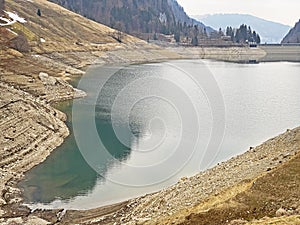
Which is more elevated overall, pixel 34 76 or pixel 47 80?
pixel 34 76

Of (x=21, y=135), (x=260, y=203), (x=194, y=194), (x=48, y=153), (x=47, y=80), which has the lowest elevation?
(x=48, y=153)

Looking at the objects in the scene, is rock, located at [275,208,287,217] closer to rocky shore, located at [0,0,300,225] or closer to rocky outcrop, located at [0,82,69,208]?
rocky shore, located at [0,0,300,225]

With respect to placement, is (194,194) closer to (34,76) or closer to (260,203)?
(260,203)

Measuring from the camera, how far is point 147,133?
6169cm

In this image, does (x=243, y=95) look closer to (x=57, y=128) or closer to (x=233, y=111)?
(x=233, y=111)

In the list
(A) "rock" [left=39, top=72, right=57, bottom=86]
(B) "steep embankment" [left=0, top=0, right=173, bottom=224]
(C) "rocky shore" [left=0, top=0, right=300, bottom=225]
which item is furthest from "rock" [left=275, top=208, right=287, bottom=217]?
(A) "rock" [left=39, top=72, right=57, bottom=86]

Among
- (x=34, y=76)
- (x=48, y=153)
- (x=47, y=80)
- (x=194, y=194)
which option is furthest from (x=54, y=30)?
(x=194, y=194)

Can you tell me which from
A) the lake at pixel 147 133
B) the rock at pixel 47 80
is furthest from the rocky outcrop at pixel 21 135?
the rock at pixel 47 80

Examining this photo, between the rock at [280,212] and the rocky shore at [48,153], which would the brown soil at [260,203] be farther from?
the rocky shore at [48,153]

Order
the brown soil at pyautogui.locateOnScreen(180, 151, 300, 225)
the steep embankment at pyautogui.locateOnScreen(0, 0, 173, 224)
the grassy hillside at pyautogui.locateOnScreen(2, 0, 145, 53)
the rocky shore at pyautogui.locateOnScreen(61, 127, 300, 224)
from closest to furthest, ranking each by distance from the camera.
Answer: the brown soil at pyautogui.locateOnScreen(180, 151, 300, 225) < the rocky shore at pyautogui.locateOnScreen(61, 127, 300, 224) < the steep embankment at pyautogui.locateOnScreen(0, 0, 173, 224) < the grassy hillside at pyautogui.locateOnScreen(2, 0, 145, 53)

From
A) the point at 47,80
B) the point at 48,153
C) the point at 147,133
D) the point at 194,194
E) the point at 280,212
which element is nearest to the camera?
the point at 280,212

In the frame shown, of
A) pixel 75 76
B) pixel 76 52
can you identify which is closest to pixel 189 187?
pixel 75 76

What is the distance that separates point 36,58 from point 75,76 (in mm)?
12078

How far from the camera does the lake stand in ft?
139
